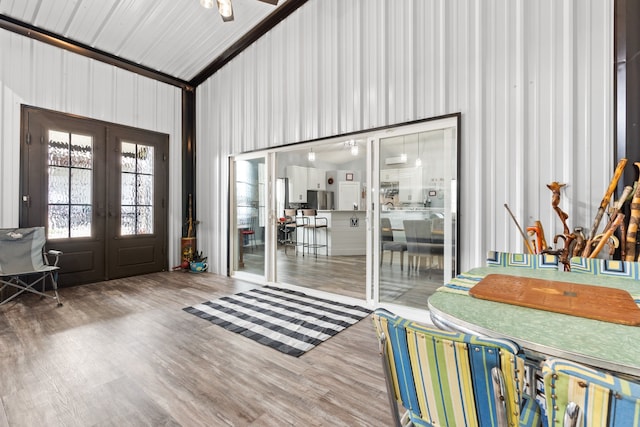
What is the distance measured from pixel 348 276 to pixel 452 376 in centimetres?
413

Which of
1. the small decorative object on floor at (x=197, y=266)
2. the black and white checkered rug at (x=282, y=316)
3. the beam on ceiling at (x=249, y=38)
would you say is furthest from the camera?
the small decorative object on floor at (x=197, y=266)

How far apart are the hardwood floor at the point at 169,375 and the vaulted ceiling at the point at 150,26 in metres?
3.71

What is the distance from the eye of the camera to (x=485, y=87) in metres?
2.62

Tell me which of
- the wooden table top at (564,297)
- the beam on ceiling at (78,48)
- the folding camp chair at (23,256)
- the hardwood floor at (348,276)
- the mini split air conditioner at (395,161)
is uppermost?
the beam on ceiling at (78,48)

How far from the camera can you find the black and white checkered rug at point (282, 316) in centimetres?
258

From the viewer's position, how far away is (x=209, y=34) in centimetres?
440

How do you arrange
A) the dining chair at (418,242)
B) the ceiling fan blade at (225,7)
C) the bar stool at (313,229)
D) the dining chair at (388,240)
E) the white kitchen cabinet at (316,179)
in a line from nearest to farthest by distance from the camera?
the ceiling fan blade at (225,7)
the dining chair at (418,242)
the dining chair at (388,240)
the bar stool at (313,229)
the white kitchen cabinet at (316,179)

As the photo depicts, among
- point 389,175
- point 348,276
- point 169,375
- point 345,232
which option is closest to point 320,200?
point 345,232

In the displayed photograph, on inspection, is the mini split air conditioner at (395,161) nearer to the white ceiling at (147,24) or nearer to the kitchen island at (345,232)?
the white ceiling at (147,24)

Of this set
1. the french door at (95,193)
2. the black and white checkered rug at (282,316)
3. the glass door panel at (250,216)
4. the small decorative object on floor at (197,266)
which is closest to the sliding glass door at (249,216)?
the glass door panel at (250,216)

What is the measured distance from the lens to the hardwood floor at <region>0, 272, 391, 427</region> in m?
1.64

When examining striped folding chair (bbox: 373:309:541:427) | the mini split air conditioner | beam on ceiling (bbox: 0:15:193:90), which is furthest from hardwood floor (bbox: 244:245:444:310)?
beam on ceiling (bbox: 0:15:193:90)

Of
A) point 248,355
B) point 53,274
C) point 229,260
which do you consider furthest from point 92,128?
point 248,355

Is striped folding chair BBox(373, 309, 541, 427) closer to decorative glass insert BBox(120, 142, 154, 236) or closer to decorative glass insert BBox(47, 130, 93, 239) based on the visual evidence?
decorative glass insert BBox(47, 130, 93, 239)
